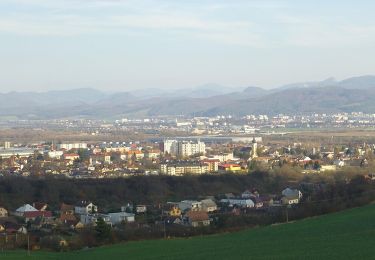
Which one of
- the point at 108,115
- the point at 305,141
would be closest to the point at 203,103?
the point at 108,115

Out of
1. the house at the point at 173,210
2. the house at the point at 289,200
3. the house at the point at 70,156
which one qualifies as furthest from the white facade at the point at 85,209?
the house at the point at 70,156

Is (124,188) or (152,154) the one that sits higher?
(124,188)

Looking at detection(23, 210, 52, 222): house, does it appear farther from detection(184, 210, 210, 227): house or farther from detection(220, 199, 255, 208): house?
detection(220, 199, 255, 208): house

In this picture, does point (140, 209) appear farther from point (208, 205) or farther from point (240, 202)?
point (240, 202)

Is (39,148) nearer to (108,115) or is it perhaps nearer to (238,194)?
(238,194)

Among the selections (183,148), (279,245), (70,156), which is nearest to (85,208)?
(279,245)
